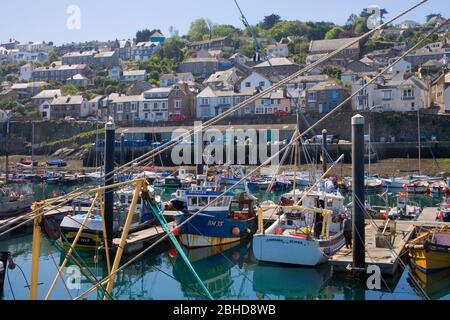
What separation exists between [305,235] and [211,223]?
416cm

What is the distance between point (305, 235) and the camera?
17.3 m

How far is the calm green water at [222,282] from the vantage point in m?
14.6

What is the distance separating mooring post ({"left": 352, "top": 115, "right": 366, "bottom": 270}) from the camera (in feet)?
47.5

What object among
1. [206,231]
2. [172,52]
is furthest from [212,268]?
[172,52]

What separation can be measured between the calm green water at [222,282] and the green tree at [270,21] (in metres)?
123

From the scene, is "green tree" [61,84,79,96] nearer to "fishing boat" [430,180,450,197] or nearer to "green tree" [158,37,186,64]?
"green tree" [158,37,186,64]

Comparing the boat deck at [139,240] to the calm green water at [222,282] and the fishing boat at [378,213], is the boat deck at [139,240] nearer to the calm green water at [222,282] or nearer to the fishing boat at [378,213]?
the calm green water at [222,282]

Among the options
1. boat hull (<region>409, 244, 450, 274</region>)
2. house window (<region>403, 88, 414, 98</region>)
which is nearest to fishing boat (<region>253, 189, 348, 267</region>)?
boat hull (<region>409, 244, 450, 274</region>)

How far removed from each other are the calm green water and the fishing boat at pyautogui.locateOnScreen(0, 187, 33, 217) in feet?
21.2

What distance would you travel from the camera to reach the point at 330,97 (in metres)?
60.6

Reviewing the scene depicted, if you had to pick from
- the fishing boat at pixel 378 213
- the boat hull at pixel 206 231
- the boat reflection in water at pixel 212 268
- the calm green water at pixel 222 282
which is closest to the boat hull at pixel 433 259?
the calm green water at pixel 222 282

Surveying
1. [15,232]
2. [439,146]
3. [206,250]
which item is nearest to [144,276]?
[206,250]
